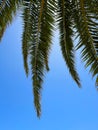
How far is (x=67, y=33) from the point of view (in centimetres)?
1252

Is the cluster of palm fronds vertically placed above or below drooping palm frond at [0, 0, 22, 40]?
below

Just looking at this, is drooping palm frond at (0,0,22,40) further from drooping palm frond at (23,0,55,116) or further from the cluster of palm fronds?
drooping palm frond at (23,0,55,116)

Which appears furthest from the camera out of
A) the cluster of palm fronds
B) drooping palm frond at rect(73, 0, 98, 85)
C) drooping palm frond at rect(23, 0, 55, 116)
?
drooping palm frond at rect(23, 0, 55, 116)

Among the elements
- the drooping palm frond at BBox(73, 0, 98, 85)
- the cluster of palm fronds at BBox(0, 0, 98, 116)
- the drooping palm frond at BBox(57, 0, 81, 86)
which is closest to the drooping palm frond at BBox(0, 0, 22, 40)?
the cluster of palm fronds at BBox(0, 0, 98, 116)

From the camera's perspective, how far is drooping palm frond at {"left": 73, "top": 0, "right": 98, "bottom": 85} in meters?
11.3

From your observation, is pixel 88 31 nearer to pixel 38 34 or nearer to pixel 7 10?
pixel 38 34

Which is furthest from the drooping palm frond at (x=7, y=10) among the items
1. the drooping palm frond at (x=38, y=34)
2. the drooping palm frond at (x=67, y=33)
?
the drooping palm frond at (x=67, y=33)

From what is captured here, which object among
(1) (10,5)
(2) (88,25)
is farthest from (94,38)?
(1) (10,5)

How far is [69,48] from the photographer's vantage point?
42.1ft

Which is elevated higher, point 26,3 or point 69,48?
point 26,3

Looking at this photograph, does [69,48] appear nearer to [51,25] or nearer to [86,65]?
[51,25]

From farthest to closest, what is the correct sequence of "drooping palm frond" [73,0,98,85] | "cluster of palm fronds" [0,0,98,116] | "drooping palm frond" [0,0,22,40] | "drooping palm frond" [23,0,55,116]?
"drooping palm frond" [23,0,55,116]
"drooping palm frond" [0,0,22,40]
"cluster of palm fronds" [0,0,98,116]
"drooping palm frond" [73,0,98,85]

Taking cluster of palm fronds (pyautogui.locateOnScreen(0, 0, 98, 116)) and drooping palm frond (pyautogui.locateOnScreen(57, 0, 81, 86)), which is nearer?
cluster of palm fronds (pyautogui.locateOnScreen(0, 0, 98, 116))

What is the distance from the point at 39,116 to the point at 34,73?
1.27 m
